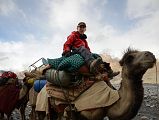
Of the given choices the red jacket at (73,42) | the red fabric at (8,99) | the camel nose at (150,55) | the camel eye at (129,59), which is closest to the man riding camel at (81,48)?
the red jacket at (73,42)

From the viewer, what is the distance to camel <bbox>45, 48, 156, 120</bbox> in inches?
240

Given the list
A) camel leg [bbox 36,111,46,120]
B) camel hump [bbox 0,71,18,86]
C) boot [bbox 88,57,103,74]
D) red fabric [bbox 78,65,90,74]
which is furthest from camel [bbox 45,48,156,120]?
camel hump [bbox 0,71,18,86]

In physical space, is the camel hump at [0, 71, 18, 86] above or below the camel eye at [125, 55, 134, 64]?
below

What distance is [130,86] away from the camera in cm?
637

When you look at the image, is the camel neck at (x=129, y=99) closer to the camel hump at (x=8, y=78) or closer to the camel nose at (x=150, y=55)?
the camel nose at (x=150, y=55)

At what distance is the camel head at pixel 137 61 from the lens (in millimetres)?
5984

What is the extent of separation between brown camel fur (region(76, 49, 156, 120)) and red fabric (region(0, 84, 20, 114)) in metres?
6.36

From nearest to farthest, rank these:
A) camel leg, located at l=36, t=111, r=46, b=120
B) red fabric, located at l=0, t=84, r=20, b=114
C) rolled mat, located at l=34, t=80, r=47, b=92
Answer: camel leg, located at l=36, t=111, r=46, b=120
rolled mat, located at l=34, t=80, r=47, b=92
red fabric, located at l=0, t=84, r=20, b=114

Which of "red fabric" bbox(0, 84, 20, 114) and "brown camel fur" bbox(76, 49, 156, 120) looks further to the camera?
"red fabric" bbox(0, 84, 20, 114)

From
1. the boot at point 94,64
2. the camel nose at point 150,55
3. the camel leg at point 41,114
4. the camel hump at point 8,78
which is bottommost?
the camel leg at point 41,114

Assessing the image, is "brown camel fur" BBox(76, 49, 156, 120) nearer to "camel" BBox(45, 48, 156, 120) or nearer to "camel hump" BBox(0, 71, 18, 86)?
"camel" BBox(45, 48, 156, 120)

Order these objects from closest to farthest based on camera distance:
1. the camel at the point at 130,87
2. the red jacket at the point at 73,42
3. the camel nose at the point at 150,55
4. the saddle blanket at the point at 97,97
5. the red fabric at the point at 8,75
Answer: the camel nose at the point at 150,55 → the camel at the point at 130,87 → the saddle blanket at the point at 97,97 → the red jacket at the point at 73,42 → the red fabric at the point at 8,75

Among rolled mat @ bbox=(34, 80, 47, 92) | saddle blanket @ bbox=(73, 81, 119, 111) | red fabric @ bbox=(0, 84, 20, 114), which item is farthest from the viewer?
red fabric @ bbox=(0, 84, 20, 114)

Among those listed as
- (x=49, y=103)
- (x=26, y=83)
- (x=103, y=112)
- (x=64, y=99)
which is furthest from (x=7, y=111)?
(x=103, y=112)
